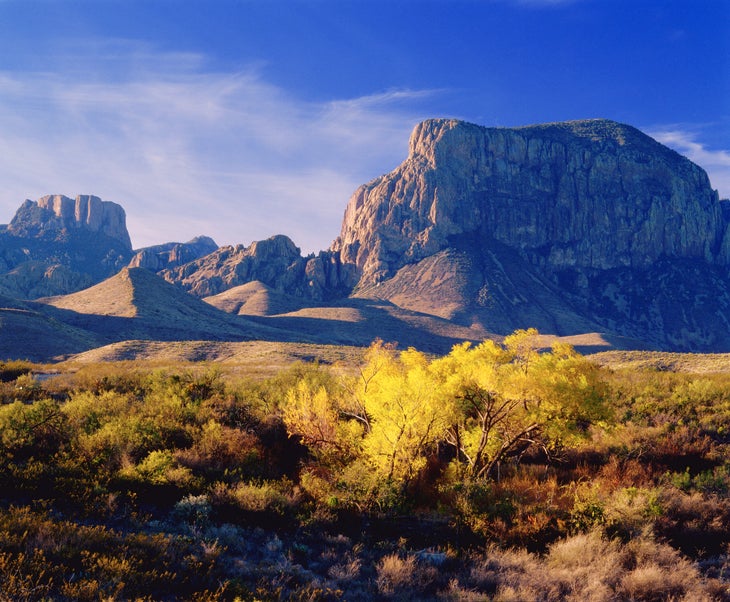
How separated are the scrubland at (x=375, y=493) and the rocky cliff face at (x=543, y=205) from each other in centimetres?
15527

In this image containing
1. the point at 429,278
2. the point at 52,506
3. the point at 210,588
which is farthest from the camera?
the point at 429,278

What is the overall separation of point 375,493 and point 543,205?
204701 millimetres

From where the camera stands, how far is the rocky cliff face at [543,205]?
17909 cm

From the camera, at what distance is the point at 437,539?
38.0 feet

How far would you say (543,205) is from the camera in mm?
191375

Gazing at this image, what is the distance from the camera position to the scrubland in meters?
8.32

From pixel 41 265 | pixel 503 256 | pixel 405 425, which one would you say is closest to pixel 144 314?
pixel 405 425

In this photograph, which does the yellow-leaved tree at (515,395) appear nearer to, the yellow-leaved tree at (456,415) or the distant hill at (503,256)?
the yellow-leaved tree at (456,415)

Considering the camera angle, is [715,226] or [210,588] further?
[715,226]

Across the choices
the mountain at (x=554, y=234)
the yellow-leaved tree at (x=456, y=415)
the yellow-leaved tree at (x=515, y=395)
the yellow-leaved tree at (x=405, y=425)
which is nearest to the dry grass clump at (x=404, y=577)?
the yellow-leaved tree at (x=456, y=415)

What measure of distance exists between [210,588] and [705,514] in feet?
44.7

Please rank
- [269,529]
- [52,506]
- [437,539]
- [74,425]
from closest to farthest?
[52,506], [269,529], [437,539], [74,425]

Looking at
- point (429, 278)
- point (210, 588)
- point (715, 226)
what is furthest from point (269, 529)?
point (715, 226)

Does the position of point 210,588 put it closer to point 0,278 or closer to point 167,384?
point 167,384
